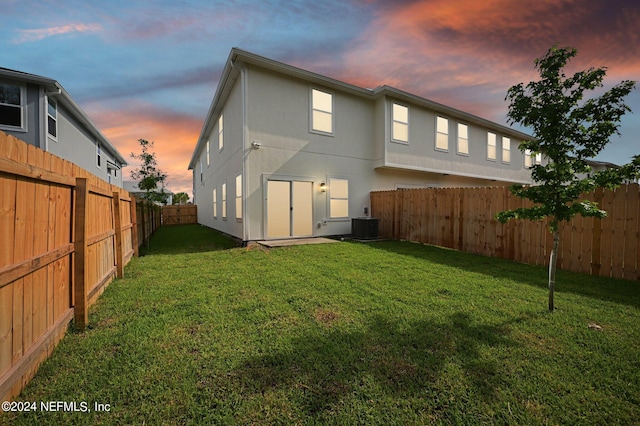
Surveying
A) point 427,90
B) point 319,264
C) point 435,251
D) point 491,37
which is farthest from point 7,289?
point 427,90

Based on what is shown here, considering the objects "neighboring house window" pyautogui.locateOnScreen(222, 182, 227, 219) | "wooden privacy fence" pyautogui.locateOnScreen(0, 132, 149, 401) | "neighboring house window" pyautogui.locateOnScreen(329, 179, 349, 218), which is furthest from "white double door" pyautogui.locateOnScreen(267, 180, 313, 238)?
"wooden privacy fence" pyautogui.locateOnScreen(0, 132, 149, 401)

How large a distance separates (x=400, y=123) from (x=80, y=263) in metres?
11.1

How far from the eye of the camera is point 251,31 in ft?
25.5

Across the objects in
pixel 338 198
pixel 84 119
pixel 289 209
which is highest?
pixel 84 119

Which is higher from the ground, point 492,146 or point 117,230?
point 492,146

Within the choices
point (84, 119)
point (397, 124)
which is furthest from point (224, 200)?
point (397, 124)

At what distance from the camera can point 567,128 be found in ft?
9.55

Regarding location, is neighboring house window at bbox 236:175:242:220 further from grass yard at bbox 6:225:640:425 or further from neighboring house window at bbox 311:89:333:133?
grass yard at bbox 6:225:640:425

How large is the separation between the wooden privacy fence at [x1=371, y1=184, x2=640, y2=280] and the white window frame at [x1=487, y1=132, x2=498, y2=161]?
8725 millimetres

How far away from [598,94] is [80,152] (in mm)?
17817

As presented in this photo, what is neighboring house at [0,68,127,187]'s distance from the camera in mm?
8852

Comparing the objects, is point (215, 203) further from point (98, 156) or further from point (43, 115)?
point (98, 156)

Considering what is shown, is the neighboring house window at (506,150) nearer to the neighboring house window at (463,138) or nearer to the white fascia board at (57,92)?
the neighboring house window at (463,138)

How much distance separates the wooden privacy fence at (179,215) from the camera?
20094 mm
